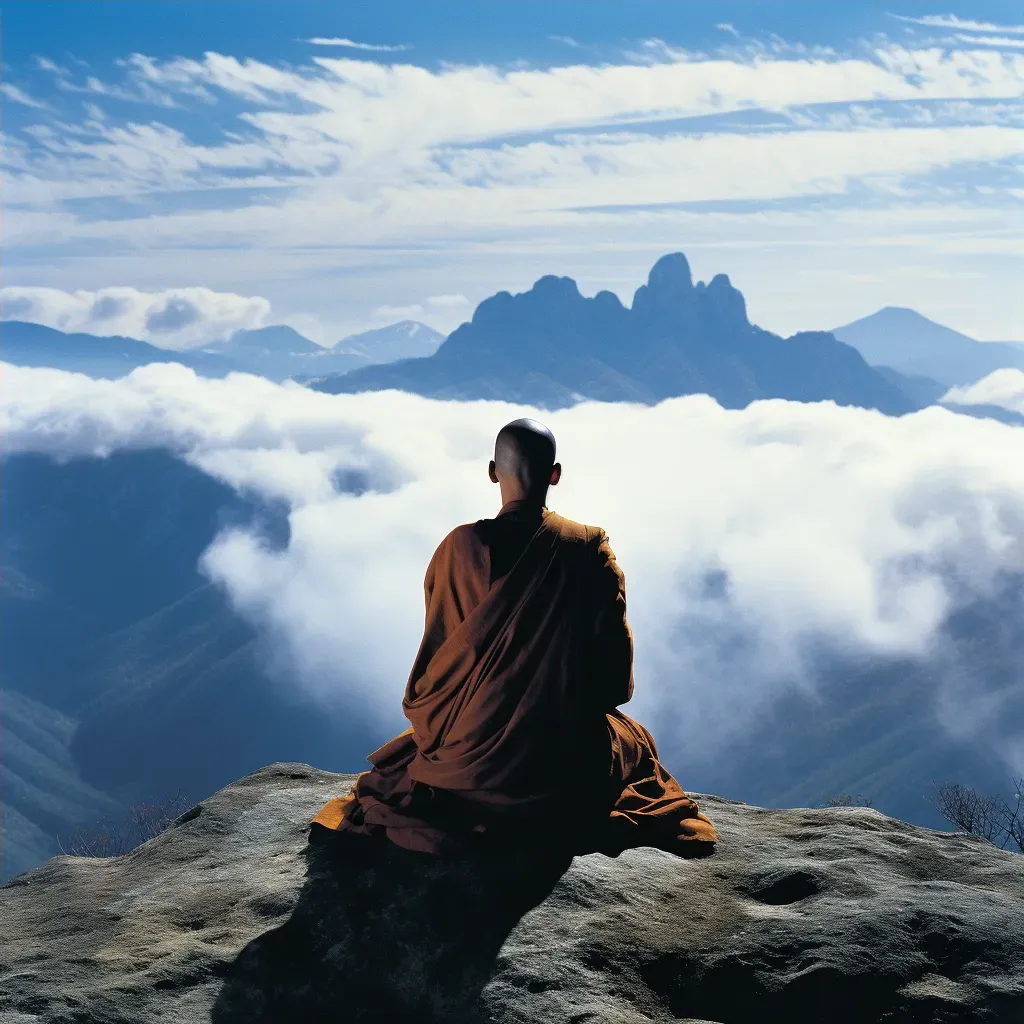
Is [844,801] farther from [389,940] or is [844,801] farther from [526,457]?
[389,940]

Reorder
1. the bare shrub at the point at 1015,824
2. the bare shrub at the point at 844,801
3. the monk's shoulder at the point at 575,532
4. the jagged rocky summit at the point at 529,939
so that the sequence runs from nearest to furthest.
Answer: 1. the jagged rocky summit at the point at 529,939
2. the monk's shoulder at the point at 575,532
3. the bare shrub at the point at 844,801
4. the bare shrub at the point at 1015,824

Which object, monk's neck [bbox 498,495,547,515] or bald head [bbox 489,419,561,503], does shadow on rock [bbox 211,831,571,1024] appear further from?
bald head [bbox 489,419,561,503]

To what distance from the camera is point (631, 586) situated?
19275 cm

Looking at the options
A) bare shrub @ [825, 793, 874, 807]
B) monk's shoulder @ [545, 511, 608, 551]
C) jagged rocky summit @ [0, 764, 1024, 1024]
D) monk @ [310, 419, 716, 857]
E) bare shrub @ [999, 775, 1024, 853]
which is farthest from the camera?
bare shrub @ [999, 775, 1024, 853]

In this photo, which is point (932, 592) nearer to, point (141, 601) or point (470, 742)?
point (141, 601)

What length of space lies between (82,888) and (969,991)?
5.86m

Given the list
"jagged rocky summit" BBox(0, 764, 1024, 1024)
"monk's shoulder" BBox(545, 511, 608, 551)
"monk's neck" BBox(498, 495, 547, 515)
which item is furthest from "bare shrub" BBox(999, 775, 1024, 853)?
"monk's neck" BBox(498, 495, 547, 515)

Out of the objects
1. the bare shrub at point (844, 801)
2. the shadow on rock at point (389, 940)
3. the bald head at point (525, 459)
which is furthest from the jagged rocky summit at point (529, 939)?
the bare shrub at point (844, 801)

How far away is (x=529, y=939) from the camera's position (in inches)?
222

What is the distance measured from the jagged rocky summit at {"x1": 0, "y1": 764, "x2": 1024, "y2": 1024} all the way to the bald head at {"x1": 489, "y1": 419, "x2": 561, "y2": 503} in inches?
94.2

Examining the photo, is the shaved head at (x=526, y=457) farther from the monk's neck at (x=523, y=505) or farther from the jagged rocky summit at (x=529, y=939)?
the jagged rocky summit at (x=529, y=939)

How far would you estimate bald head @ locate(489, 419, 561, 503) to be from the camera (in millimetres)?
6492

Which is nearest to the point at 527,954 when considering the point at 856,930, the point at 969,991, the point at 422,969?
the point at 422,969

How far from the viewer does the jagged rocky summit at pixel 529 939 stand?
17.4ft
